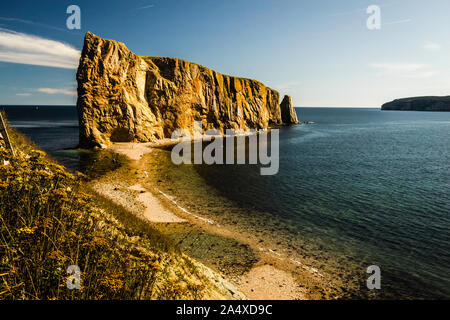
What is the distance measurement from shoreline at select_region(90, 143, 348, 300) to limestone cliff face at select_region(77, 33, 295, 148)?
27187 mm

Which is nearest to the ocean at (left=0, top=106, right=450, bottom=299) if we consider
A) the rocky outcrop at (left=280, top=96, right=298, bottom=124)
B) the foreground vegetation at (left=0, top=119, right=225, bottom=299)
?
the foreground vegetation at (left=0, top=119, right=225, bottom=299)

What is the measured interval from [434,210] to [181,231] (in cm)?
2247

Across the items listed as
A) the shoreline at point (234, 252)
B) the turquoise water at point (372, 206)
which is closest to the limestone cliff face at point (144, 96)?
the turquoise water at point (372, 206)

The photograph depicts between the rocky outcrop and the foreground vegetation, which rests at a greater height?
the rocky outcrop

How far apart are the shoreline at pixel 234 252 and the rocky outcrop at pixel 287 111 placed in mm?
116183

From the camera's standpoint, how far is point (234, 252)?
15.0 metres

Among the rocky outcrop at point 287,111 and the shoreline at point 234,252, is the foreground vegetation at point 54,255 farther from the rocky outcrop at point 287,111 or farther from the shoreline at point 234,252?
the rocky outcrop at point 287,111

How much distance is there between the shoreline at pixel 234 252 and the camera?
12133mm

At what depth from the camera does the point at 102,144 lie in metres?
45.7

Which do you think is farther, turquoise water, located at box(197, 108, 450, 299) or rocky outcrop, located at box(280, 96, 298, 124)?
rocky outcrop, located at box(280, 96, 298, 124)

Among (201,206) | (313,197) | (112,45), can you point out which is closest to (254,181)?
(313,197)

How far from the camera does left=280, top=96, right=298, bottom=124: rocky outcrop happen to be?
420 ft

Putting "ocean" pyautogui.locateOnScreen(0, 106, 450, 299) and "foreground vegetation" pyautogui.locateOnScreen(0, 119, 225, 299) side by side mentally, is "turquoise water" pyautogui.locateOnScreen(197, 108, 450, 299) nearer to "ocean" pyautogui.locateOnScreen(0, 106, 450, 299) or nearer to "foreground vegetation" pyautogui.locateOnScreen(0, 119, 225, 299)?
"ocean" pyautogui.locateOnScreen(0, 106, 450, 299)
